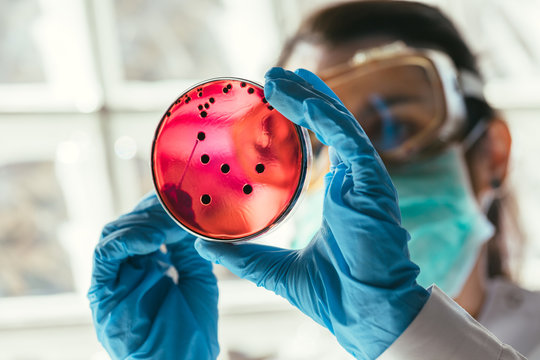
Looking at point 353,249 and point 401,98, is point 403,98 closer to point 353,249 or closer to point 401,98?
point 401,98

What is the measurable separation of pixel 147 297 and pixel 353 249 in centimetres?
43

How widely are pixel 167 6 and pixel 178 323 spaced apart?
1.76 meters

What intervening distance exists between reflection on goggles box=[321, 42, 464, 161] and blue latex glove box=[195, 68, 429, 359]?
726 millimetres

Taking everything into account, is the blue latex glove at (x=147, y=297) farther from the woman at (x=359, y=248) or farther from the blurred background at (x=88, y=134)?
the blurred background at (x=88, y=134)

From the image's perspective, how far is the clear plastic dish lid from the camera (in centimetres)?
68

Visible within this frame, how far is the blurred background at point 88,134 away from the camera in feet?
6.35

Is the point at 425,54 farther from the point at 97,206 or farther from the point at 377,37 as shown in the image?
the point at 97,206

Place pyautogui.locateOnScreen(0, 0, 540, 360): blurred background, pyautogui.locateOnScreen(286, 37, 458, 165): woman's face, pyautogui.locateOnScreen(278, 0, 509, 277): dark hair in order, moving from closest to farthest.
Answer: pyautogui.locateOnScreen(286, 37, 458, 165): woman's face → pyautogui.locateOnScreen(278, 0, 509, 277): dark hair → pyautogui.locateOnScreen(0, 0, 540, 360): blurred background

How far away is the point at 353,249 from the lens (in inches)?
26.5

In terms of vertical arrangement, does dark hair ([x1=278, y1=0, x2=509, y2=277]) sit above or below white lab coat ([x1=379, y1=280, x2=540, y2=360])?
above

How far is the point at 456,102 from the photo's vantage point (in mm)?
1431

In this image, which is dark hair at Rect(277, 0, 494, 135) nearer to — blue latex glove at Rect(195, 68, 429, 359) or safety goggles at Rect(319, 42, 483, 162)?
safety goggles at Rect(319, 42, 483, 162)

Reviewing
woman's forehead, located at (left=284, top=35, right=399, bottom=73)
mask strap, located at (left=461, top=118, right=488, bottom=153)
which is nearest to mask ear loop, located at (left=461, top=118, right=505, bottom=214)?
mask strap, located at (left=461, top=118, right=488, bottom=153)

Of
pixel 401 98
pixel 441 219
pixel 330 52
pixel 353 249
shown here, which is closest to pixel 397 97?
pixel 401 98
